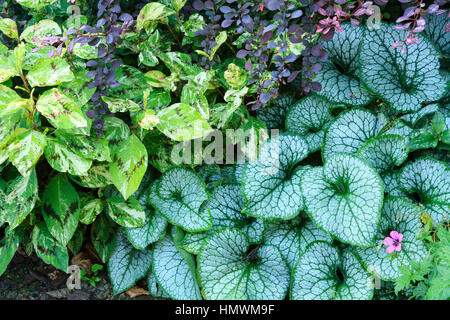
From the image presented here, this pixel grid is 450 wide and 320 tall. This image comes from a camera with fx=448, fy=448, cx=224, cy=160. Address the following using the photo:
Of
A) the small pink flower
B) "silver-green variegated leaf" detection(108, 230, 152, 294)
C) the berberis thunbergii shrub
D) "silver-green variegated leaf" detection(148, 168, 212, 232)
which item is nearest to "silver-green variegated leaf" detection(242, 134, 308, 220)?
the berberis thunbergii shrub

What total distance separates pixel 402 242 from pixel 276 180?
1.70 feet

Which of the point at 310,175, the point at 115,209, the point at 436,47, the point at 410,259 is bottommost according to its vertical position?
the point at 115,209

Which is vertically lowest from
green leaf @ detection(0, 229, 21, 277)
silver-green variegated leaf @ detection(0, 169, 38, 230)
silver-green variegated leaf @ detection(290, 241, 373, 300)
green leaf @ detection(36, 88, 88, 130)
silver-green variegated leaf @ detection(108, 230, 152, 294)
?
silver-green variegated leaf @ detection(108, 230, 152, 294)

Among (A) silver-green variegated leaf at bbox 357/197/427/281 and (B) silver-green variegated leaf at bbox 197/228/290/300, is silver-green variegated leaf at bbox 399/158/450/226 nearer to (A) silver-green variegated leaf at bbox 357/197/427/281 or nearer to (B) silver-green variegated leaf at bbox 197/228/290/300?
(A) silver-green variegated leaf at bbox 357/197/427/281

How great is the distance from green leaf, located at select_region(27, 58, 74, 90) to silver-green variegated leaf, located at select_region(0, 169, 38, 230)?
381mm

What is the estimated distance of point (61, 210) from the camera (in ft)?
5.86

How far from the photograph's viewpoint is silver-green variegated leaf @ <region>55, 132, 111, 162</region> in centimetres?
161

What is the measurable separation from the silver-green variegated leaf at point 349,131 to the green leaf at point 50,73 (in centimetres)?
101

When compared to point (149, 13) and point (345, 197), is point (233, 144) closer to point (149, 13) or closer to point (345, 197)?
point (345, 197)

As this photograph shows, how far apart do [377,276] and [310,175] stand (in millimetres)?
444

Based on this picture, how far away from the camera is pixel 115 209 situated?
74.9 inches

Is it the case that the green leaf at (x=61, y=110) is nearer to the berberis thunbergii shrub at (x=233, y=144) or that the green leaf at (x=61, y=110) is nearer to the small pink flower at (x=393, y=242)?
the berberis thunbergii shrub at (x=233, y=144)

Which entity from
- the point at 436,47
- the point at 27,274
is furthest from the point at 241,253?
the point at 436,47

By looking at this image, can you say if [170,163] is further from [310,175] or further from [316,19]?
[316,19]
